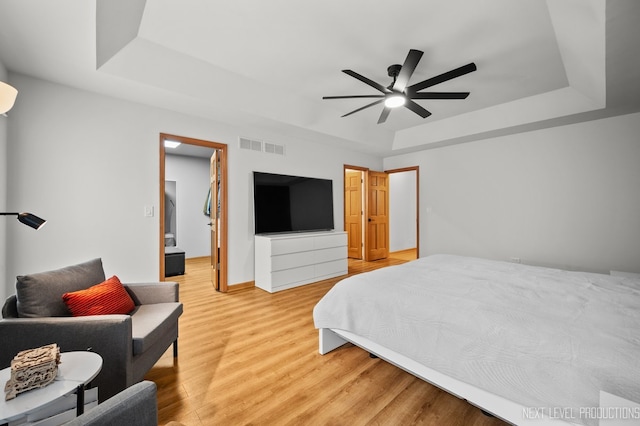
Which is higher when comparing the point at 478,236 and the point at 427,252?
the point at 478,236

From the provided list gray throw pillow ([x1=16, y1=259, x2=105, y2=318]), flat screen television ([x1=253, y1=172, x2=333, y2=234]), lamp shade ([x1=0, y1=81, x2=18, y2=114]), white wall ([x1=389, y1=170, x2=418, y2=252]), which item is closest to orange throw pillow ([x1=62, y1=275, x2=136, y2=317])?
gray throw pillow ([x1=16, y1=259, x2=105, y2=318])

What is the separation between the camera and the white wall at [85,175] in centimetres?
255

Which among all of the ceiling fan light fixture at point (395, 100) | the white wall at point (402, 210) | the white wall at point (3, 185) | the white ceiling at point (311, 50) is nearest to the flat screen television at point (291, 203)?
the white ceiling at point (311, 50)

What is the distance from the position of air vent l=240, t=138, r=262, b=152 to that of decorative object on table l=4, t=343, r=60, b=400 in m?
3.36

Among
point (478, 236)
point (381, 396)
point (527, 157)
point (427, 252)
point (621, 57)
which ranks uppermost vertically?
point (621, 57)

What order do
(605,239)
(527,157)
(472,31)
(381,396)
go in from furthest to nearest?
(527,157) < (605,239) < (472,31) < (381,396)

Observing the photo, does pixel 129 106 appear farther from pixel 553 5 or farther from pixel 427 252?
pixel 427 252

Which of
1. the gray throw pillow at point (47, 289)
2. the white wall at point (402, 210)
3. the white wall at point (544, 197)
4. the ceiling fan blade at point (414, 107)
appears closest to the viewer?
the gray throw pillow at point (47, 289)

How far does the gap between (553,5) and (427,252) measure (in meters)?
4.38

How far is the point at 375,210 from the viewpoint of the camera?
20.6 ft

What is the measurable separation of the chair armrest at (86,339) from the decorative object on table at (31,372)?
1.08 ft

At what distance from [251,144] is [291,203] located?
44.7 inches

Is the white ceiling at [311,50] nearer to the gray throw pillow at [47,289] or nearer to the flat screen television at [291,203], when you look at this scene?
the flat screen television at [291,203]

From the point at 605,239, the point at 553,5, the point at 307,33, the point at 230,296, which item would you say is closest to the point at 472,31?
the point at 553,5
